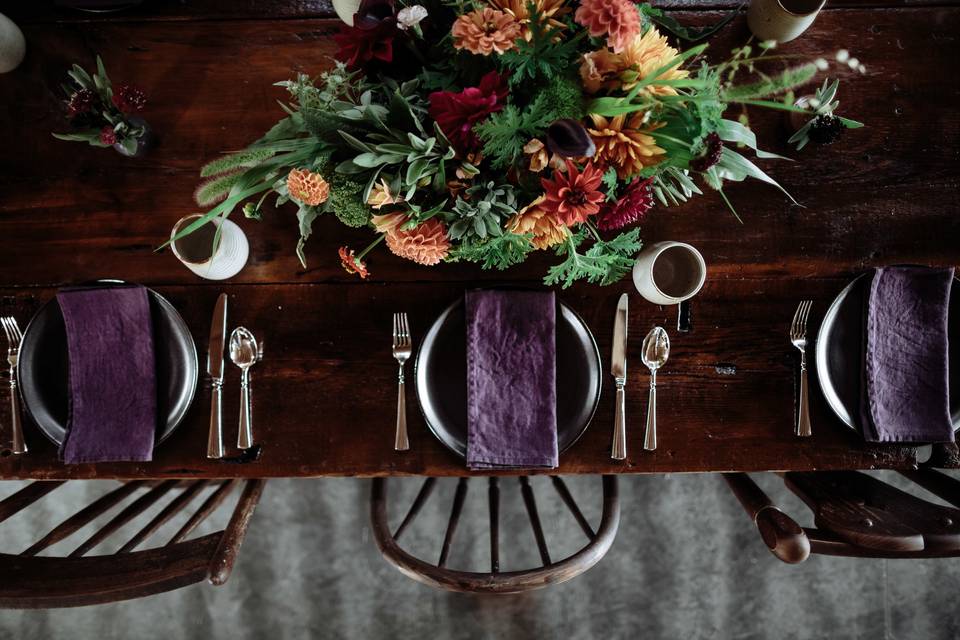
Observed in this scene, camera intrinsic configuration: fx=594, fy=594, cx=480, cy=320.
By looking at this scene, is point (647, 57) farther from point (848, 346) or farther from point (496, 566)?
point (496, 566)

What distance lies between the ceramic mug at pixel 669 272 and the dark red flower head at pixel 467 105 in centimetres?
43

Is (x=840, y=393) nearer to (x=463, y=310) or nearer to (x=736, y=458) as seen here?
(x=736, y=458)

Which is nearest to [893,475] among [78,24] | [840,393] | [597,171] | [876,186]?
[840,393]

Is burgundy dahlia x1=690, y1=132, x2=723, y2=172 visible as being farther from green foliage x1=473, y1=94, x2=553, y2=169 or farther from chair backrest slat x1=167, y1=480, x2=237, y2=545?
chair backrest slat x1=167, y1=480, x2=237, y2=545

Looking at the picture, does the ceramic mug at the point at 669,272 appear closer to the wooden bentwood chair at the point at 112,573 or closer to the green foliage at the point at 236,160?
the green foliage at the point at 236,160

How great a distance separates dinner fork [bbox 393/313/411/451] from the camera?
3.68 feet

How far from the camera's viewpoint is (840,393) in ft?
3.76

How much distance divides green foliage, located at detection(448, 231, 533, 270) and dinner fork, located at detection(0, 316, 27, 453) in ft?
2.81

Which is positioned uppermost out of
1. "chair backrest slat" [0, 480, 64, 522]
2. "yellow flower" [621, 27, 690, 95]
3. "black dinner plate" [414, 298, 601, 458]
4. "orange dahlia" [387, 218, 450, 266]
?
"yellow flower" [621, 27, 690, 95]

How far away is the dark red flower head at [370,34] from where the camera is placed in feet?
2.46

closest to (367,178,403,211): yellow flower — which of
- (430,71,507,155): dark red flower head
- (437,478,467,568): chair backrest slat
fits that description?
(430,71,507,155): dark red flower head

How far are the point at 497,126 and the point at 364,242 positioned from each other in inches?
19.6

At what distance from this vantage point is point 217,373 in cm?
112

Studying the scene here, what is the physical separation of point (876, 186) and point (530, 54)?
0.86 metres
